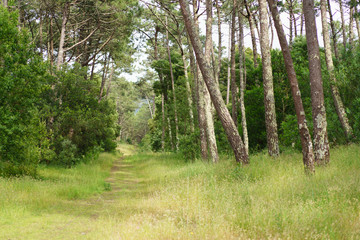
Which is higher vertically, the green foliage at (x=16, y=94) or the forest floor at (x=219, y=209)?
the green foliage at (x=16, y=94)

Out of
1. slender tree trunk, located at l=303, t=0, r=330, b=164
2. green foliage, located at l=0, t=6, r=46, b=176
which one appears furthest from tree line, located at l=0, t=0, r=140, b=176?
slender tree trunk, located at l=303, t=0, r=330, b=164

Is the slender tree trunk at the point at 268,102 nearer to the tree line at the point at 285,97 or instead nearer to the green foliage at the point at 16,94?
the tree line at the point at 285,97

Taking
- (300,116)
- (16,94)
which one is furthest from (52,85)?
(300,116)

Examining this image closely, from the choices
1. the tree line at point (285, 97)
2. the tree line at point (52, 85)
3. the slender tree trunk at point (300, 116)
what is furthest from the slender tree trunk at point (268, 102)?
the tree line at point (52, 85)

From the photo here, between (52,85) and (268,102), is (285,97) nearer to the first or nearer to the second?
(268,102)

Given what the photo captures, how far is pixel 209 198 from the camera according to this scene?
681 centimetres

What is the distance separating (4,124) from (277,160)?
32.1ft

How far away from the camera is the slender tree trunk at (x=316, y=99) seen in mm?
8375

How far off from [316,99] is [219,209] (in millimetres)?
4899

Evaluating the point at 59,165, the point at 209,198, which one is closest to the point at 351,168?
the point at 209,198

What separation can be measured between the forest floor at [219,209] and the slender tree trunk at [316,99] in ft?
1.54

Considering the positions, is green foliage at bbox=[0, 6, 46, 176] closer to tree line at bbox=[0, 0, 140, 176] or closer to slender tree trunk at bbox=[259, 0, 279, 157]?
tree line at bbox=[0, 0, 140, 176]

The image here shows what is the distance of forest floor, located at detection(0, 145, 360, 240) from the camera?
4.54m

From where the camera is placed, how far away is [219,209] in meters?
5.73
